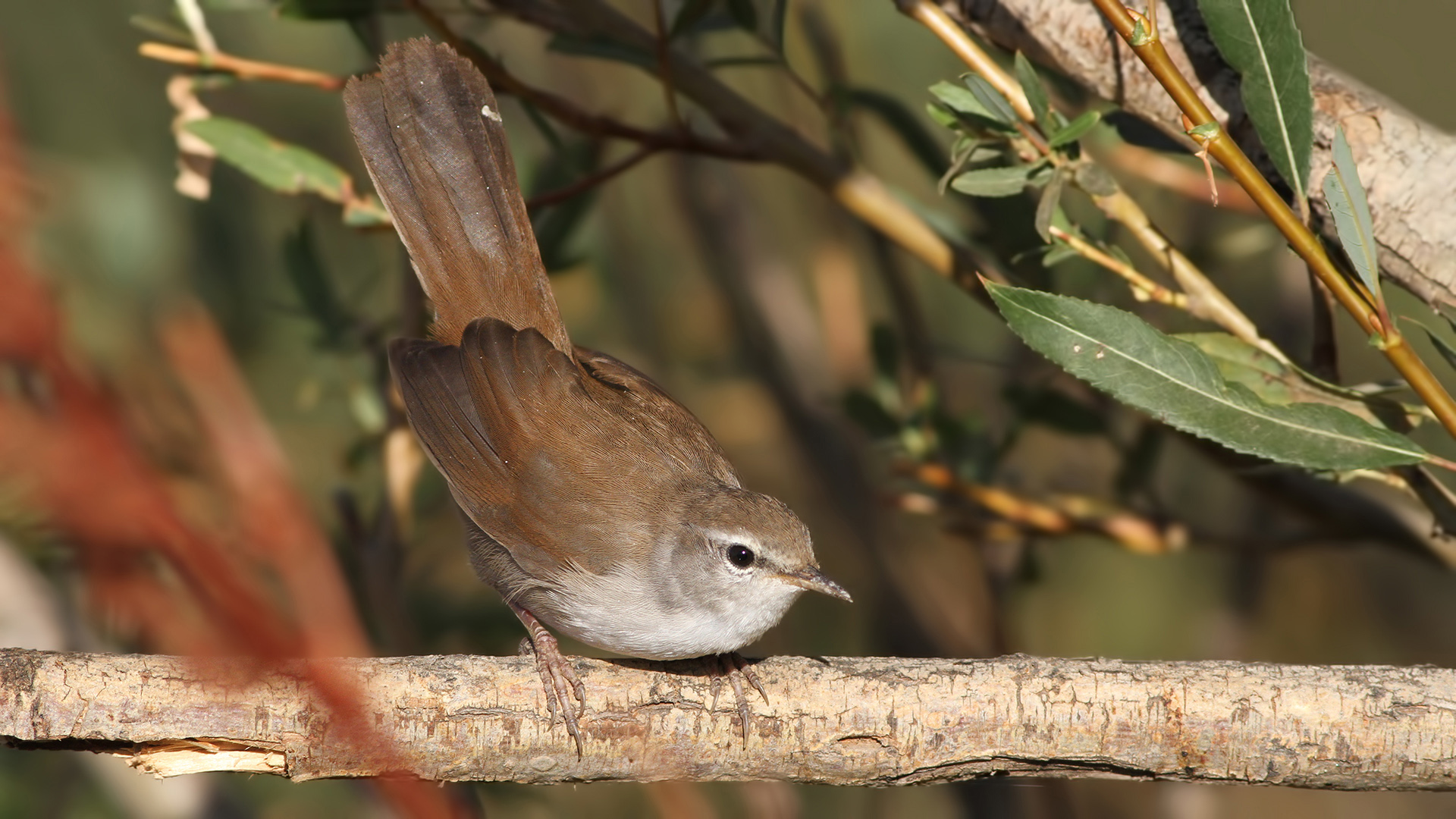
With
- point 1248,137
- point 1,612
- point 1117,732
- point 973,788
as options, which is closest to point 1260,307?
point 973,788

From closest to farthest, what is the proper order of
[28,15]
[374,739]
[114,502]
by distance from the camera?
1. [114,502]
2. [374,739]
3. [28,15]

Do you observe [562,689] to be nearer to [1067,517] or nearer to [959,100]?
[959,100]

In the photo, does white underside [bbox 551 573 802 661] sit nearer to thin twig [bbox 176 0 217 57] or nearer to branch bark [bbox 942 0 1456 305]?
branch bark [bbox 942 0 1456 305]

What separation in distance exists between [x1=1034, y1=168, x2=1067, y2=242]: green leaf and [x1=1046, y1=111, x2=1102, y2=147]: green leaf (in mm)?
73

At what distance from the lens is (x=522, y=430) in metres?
3.52

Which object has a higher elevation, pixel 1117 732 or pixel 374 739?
pixel 1117 732

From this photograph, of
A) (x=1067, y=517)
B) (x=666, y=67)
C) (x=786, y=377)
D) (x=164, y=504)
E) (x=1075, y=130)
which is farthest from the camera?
(x=786, y=377)

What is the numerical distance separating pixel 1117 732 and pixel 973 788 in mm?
2232

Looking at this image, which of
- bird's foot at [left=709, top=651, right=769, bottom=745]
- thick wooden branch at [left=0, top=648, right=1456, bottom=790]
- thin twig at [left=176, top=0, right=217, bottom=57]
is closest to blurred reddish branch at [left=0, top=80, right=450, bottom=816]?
thick wooden branch at [left=0, top=648, right=1456, bottom=790]

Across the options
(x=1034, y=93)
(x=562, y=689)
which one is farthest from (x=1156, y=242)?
(x=562, y=689)

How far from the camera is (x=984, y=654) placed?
4.94 meters

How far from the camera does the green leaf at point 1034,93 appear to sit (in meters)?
2.53

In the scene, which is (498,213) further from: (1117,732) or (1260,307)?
(1260,307)

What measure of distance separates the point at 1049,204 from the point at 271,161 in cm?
215
